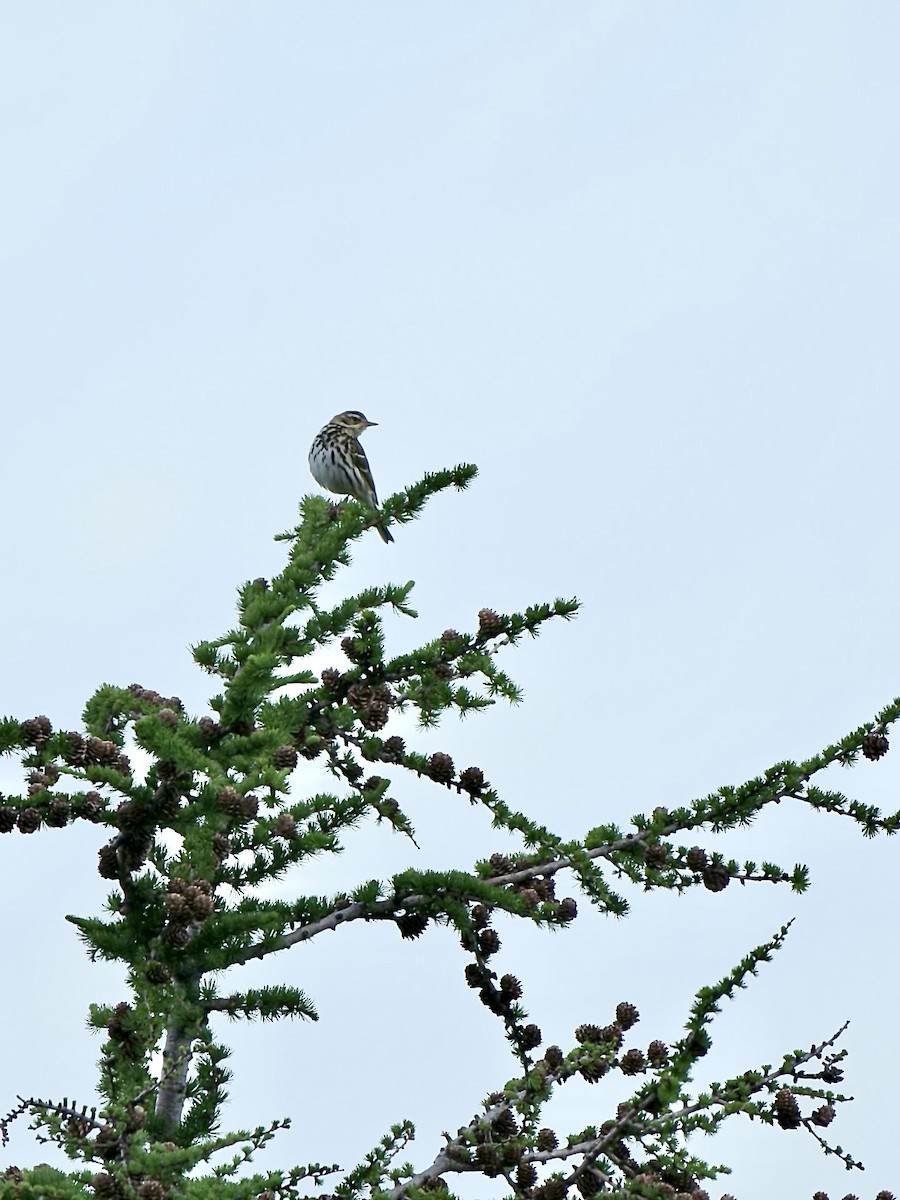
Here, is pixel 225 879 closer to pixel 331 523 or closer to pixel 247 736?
pixel 247 736

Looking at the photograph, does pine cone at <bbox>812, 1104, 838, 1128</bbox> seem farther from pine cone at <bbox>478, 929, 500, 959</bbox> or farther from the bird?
the bird

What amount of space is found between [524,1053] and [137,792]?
250 centimetres

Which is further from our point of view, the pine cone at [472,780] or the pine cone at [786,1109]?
the pine cone at [472,780]

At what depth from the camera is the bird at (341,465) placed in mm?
15906

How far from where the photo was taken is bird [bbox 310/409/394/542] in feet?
52.2

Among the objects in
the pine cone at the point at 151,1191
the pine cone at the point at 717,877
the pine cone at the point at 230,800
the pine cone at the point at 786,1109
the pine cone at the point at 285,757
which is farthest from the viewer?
the pine cone at the point at 285,757

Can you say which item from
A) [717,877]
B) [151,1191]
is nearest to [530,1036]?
[717,877]

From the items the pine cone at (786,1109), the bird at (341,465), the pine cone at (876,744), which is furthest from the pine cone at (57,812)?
the bird at (341,465)

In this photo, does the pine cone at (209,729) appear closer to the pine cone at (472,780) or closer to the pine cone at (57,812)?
the pine cone at (57,812)

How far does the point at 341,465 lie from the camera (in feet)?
52.1

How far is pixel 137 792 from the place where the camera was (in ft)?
27.3

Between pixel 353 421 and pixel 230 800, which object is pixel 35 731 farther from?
pixel 353 421

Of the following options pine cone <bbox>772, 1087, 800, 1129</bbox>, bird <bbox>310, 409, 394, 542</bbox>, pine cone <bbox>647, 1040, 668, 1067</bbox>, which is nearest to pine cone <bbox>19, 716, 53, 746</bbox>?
pine cone <bbox>647, 1040, 668, 1067</bbox>

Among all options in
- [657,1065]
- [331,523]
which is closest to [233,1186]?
[657,1065]
